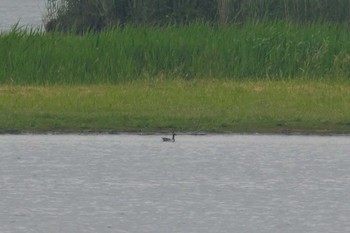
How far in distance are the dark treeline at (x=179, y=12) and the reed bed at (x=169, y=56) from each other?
186 centimetres

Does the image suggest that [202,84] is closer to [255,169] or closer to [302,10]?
[302,10]

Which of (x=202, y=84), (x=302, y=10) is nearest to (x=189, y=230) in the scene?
(x=202, y=84)

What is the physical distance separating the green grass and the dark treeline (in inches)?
152

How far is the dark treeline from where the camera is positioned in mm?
21297

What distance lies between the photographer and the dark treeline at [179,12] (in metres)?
21.3

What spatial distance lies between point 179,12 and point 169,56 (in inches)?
157

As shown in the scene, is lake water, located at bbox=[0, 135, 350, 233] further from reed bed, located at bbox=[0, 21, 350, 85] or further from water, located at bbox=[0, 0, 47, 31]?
water, located at bbox=[0, 0, 47, 31]

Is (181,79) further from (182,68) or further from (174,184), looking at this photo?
(174,184)

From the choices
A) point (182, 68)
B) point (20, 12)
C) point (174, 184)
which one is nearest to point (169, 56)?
point (182, 68)

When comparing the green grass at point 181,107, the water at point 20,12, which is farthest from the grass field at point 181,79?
the water at point 20,12

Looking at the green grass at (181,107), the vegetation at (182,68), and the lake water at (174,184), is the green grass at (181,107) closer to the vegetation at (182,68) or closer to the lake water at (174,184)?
the vegetation at (182,68)

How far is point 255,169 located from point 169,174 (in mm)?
749

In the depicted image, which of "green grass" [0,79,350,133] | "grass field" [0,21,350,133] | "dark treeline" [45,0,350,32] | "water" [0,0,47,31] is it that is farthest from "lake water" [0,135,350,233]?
"water" [0,0,47,31]

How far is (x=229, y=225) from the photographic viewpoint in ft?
28.6
